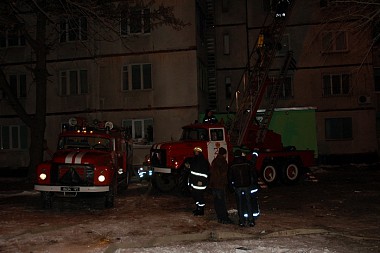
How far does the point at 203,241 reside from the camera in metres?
7.83

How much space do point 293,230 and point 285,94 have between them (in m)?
18.8

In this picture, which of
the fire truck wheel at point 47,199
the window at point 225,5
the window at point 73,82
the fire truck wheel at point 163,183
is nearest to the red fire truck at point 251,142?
the fire truck wheel at point 163,183

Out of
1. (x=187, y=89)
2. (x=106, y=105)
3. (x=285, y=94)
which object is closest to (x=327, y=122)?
(x=285, y=94)

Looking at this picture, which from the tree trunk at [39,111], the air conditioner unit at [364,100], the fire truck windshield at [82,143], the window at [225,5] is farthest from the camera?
the window at [225,5]

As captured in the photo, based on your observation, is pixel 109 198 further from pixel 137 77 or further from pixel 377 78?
pixel 377 78

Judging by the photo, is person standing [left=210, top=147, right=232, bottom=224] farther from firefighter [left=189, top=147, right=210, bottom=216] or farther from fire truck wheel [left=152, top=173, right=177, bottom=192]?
fire truck wheel [left=152, top=173, right=177, bottom=192]

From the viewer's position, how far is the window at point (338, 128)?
25.5 m

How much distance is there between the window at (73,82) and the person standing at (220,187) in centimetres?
1548

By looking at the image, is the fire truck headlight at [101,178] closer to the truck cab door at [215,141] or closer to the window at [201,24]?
the truck cab door at [215,141]

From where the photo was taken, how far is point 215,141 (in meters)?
15.0

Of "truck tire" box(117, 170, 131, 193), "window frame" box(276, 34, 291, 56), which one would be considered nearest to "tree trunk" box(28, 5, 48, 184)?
"truck tire" box(117, 170, 131, 193)

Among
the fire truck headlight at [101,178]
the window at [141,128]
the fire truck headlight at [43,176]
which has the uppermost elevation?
the window at [141,128]

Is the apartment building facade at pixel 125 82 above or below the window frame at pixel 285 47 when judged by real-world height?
below

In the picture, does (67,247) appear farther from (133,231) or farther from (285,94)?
(285,94)
